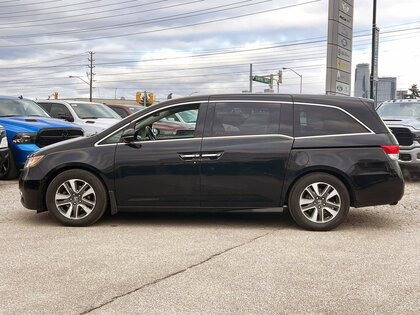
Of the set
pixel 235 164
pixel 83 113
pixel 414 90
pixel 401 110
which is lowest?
pixel 235 164

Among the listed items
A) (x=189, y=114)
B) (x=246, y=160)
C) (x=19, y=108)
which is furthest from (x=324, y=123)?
(x=19, y=108)

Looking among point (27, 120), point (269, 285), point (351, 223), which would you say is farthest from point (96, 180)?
point (27, 120)

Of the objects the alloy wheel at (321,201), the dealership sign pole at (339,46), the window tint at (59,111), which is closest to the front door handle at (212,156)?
the alloy wheel at (321,201)

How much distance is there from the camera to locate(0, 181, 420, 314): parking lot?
3.59 m

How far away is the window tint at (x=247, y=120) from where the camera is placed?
234 inches

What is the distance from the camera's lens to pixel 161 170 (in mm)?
5895

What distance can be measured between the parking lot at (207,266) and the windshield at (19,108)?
495 cm

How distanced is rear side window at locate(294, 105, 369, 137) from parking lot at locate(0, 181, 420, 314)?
122 cm

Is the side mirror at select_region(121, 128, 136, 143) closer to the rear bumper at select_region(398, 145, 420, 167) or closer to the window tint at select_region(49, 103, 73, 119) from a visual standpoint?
the rear bumper at select_region(398, 145, 420, 167)

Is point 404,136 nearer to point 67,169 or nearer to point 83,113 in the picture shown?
point 67,169

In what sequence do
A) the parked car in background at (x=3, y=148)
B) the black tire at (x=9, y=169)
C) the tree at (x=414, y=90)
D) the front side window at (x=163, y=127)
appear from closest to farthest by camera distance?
1. the front side window at (x=163, y=127)
2. the parked car in background at (x=3, y=148)
3. the black tire at (x=9, y=169)
4. the tree at (x=414, y=90)

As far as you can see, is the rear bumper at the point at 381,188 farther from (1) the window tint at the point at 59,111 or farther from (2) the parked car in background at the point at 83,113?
(1) the window tint at the point at 59,111

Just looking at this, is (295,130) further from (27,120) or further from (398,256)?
(27,120)

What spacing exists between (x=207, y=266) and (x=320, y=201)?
1.97 meters
